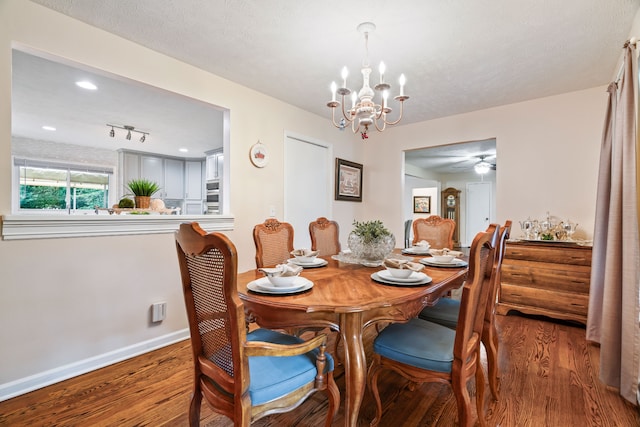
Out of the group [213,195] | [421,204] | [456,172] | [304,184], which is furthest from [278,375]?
[456,172]

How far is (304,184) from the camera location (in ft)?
12.2

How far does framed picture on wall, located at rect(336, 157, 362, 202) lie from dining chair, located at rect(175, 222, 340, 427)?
310cm

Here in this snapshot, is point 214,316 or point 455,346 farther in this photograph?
point 455,346

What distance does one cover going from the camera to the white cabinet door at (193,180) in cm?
663

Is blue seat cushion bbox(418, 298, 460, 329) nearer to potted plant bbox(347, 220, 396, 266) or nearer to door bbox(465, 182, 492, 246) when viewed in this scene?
potted plant bbox(347, 220, 396, 266)

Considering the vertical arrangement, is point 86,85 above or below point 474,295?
above

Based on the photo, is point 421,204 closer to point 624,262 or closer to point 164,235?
point 624,262

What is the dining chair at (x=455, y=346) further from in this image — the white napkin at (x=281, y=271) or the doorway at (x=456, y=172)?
the doorway at (x=456, y=172)

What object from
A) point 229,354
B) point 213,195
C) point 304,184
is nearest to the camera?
point 229,354

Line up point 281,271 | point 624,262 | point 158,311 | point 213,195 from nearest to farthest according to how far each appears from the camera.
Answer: point 281,271
point 624,262
point 158,311
point 213,195

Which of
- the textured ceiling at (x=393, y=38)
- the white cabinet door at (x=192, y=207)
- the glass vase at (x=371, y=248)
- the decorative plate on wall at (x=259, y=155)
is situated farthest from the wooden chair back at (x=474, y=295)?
the white cabinet door at (x=192, y=207)

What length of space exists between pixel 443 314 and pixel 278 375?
3.85 feet

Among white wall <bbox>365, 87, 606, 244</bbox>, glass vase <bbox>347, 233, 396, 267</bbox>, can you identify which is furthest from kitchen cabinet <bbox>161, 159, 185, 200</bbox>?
glass vase <bbox>347, 233, 396, 267</bbox>

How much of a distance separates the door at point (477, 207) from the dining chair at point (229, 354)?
8.24 metres
